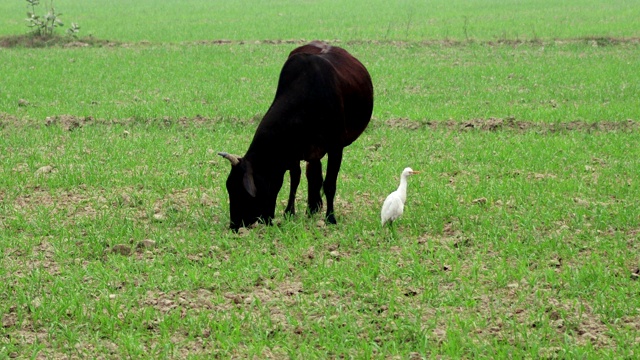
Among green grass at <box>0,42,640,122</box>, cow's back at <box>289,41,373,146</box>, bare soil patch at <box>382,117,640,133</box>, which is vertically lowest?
green grass at <box>0,42,640,122</box>

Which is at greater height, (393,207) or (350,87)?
(350,87)

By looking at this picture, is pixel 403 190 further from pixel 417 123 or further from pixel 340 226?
pixel 417 123

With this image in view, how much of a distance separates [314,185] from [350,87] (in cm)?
104

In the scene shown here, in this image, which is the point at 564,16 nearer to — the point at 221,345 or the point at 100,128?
the point at 100,128

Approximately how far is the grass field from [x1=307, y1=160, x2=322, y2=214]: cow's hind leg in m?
0.19

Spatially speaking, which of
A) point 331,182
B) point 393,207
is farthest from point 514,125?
point 393,207

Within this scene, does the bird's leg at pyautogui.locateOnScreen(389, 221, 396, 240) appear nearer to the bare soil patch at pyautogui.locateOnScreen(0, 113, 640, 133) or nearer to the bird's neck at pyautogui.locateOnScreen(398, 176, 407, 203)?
the bird's neck at pyautogui.locateOnScreen(398, 176, 407, 203)

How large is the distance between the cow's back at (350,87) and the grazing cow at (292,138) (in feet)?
0.12

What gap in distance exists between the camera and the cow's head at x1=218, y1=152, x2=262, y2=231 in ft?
27.5

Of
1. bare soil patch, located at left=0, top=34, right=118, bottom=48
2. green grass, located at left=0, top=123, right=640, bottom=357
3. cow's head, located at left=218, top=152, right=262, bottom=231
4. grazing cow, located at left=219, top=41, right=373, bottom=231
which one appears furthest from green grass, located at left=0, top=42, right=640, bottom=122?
cow's head, located at left=218, top=152, right=262, bottom=231

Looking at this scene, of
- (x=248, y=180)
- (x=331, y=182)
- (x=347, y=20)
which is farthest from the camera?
(x=347, y=20)

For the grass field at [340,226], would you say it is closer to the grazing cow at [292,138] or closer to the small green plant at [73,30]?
the grazing cow at [292,138]

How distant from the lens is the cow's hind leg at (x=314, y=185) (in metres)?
9.07

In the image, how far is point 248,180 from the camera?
838 cm
